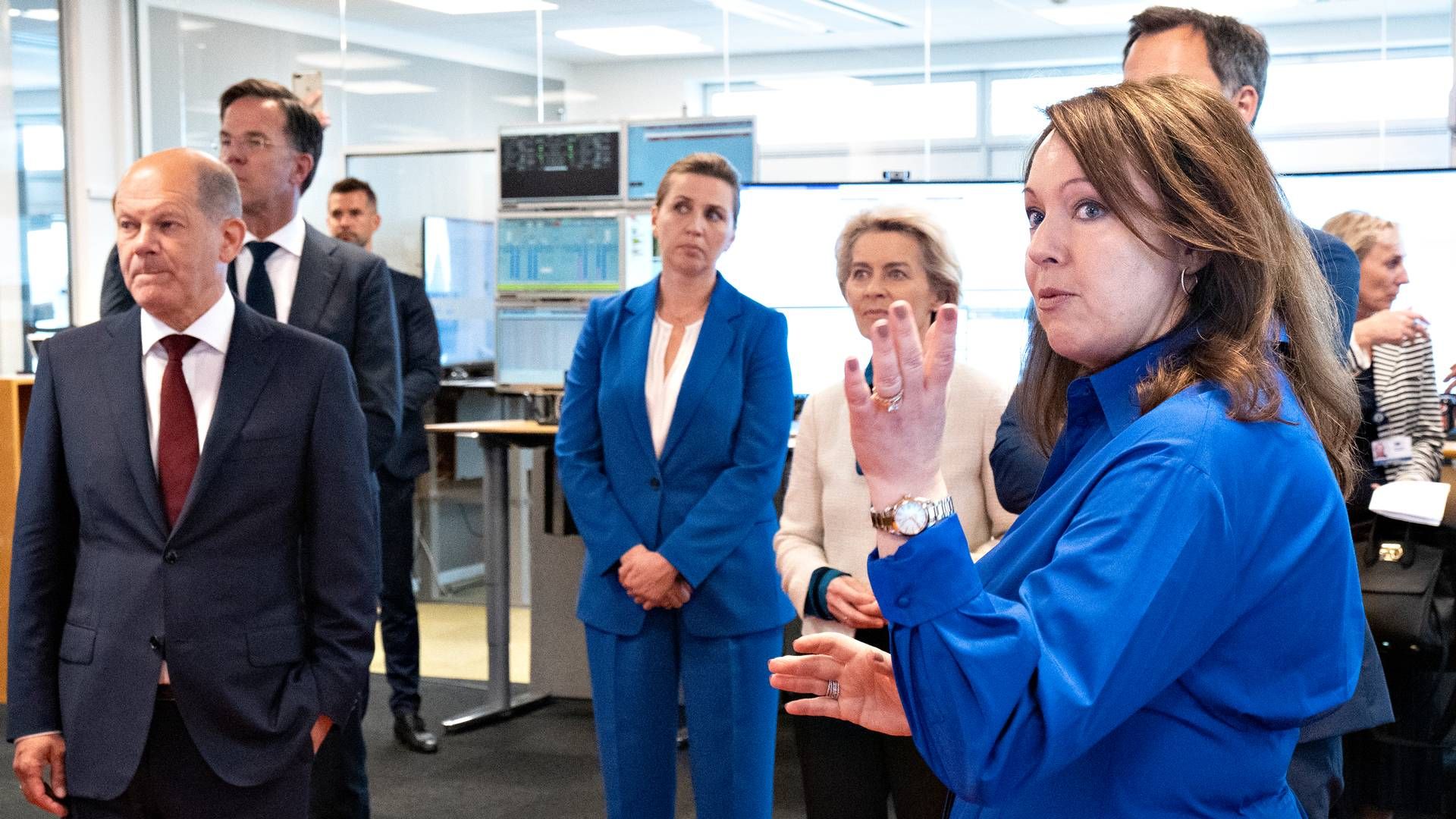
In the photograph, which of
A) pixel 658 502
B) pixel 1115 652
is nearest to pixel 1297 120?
pixel 658 502

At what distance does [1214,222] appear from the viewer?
3.46 ft

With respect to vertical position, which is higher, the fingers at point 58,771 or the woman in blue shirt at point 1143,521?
the woman in blue shirt at point 1143,521

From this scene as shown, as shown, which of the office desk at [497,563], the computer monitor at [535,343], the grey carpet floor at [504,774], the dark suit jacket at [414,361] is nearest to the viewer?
the grey carpet floor at [504,774]

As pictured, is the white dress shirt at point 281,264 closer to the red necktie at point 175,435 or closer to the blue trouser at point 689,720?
the red necktie at point 175,435

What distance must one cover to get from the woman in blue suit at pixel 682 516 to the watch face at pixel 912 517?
1708 mm

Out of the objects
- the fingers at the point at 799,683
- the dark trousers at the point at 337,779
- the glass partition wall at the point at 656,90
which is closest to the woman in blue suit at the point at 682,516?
the dark trousers at the point at 337,779

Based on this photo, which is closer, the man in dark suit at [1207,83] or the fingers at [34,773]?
the man in dark suit at [1207,83]

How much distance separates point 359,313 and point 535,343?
8.71 feet

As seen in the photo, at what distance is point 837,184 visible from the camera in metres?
5.13

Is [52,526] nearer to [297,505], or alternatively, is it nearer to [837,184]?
[297,505]

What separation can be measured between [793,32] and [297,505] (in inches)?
197

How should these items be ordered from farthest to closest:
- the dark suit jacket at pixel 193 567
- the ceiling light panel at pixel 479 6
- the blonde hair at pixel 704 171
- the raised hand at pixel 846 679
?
the ceiling light panel at pixel 479 6 → the blonde hair at pixel 704 171 → the dark suit jacket at pixel 193 567 → the raised hand at pixel 846 679

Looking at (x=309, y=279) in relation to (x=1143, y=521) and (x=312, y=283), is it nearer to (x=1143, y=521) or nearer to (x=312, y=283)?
(x=312, y=283)

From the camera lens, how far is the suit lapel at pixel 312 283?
2.86 metres
